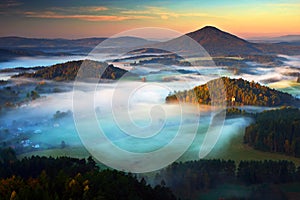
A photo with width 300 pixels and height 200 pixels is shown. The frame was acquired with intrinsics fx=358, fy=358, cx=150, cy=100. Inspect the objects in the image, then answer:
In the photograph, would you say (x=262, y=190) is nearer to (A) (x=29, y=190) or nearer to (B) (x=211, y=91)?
(A) (x=29, y=190)

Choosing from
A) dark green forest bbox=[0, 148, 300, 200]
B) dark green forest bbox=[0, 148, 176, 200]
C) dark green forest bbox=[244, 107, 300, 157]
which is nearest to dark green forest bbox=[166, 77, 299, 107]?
dark green forest bbox=[244, 107, 300, 157]

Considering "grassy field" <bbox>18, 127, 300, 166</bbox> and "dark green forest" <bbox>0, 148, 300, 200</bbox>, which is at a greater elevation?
"dark green forest" <bbox>0, 148, 300, 200</bbox>

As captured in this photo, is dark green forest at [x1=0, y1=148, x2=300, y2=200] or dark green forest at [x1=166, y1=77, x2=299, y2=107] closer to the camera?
dark green forest at [x1=0, y1=148, x2=300, y2=200]

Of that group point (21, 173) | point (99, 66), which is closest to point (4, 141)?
point (21, 173)

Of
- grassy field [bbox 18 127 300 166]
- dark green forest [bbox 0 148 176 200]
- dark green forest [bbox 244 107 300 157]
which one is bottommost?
grassy field [bbox 18 127 300 166]

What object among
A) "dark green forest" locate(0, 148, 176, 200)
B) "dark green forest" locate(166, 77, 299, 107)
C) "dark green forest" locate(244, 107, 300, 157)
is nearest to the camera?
"dark green forest" locate(0, 148, 176, 200)

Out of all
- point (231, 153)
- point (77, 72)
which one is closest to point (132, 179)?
point (231, 153)

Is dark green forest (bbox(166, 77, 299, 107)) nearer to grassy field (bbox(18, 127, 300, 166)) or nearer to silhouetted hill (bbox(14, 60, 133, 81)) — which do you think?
silhouetted hill (bbox(14, 60, 133, 81))

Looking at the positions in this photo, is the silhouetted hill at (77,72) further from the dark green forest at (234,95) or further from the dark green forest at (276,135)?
the dark green forest at (276,135)
